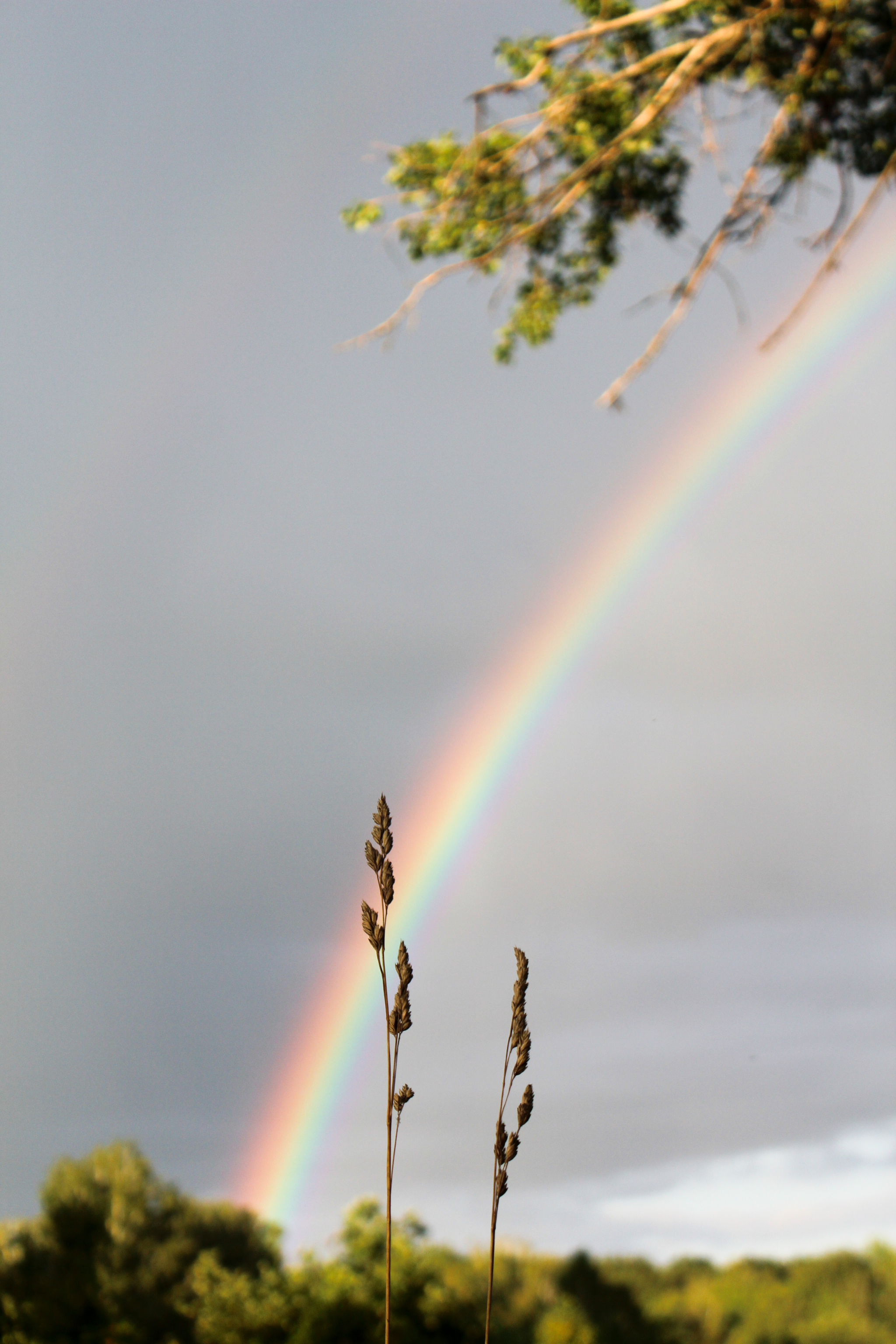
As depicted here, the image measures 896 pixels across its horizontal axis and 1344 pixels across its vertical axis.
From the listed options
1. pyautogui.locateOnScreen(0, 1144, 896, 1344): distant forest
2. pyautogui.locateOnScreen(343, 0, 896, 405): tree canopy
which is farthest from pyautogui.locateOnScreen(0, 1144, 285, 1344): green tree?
pyautogui.locateOnScreen(343, 0, 896, 405): tree canopy

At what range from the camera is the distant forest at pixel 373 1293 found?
1908 cm

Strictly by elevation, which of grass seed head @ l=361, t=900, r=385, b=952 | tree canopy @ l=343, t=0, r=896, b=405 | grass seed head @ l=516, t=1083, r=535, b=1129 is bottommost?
grass seed head @ l=516, t=1083, r=535, b=1129

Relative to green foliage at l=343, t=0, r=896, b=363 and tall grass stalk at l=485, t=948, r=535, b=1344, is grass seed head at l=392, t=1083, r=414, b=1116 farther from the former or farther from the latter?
green foliage at l=343, t=0, r=896, b=363

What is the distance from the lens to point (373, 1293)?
1939 cm

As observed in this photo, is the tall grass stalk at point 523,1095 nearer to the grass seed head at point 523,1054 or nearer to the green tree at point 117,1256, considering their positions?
the grass seed head at point 523,1054

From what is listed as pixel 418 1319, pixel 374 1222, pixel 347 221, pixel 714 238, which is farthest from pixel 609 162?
pixel 374 1222

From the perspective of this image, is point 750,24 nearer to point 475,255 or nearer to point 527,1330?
point 475,255

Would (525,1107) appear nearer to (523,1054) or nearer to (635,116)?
(523,1054)

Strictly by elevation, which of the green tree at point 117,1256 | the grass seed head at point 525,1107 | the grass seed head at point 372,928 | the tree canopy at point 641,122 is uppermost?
the tree canopy at point 641,122

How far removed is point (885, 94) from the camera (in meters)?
9.38

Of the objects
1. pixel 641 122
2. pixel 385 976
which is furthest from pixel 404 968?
Answer: pixel 641 122

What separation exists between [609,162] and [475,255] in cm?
126

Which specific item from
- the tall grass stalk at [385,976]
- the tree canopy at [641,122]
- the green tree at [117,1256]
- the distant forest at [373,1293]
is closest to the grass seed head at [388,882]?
the tall grass stalk at [385,976]

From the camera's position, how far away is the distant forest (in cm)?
1908
